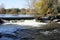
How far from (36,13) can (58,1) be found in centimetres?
739

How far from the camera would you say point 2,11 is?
145 ft

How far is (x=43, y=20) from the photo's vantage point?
79.2ft

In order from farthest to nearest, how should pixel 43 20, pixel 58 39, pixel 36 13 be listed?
1. pixel 36 13
2. pixel 43 20
3. pixel 58 39

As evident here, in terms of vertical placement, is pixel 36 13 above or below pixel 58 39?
below

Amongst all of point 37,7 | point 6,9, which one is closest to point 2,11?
point 6,9

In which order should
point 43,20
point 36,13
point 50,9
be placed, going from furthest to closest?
point 50,9, point 36,13, point 43,20

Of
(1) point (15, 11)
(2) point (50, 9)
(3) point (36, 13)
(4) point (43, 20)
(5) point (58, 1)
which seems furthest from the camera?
(1) point (15, 11)

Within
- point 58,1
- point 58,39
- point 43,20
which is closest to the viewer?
point 58,39

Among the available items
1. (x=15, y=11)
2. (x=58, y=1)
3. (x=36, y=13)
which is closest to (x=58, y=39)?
(x=36, y=13)

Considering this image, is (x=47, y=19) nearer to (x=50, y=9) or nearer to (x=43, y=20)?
(x=43, y=20)

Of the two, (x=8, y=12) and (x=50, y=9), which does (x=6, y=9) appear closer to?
(x=8, y=12)

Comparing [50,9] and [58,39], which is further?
[50,9]

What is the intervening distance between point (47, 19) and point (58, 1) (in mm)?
11722

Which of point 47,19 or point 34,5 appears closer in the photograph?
point 47,19
